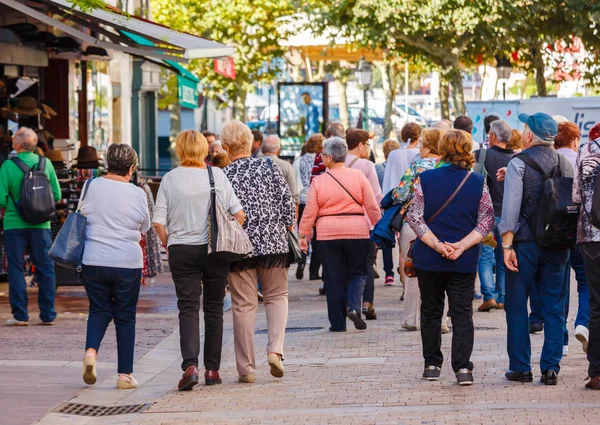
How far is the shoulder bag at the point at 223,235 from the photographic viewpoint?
332 inches

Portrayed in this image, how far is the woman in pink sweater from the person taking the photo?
11.3 meters

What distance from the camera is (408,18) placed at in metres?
30.1

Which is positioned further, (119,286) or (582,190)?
(119,286)

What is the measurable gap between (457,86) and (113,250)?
78.6 ft

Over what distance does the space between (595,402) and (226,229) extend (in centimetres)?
260

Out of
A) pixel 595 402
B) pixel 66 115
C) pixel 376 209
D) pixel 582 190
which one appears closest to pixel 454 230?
pixel 582 190

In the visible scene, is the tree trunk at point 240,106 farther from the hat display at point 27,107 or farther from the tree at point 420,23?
the hat display at point 27,107

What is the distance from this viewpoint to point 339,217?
1131cm

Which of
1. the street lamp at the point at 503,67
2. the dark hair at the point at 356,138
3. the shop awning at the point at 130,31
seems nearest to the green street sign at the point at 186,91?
the shop awning at the point at 130,31

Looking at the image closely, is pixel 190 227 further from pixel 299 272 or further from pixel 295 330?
pixel 299 272

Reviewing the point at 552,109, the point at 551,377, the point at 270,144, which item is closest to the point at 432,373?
the point at 551,377

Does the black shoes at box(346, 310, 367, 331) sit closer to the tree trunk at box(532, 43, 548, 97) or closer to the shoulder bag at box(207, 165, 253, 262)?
the shoulder bag at box(207, 165, 253, 262)

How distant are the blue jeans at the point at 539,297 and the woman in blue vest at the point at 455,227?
0.28 metres

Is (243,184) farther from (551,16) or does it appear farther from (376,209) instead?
(551,16)
